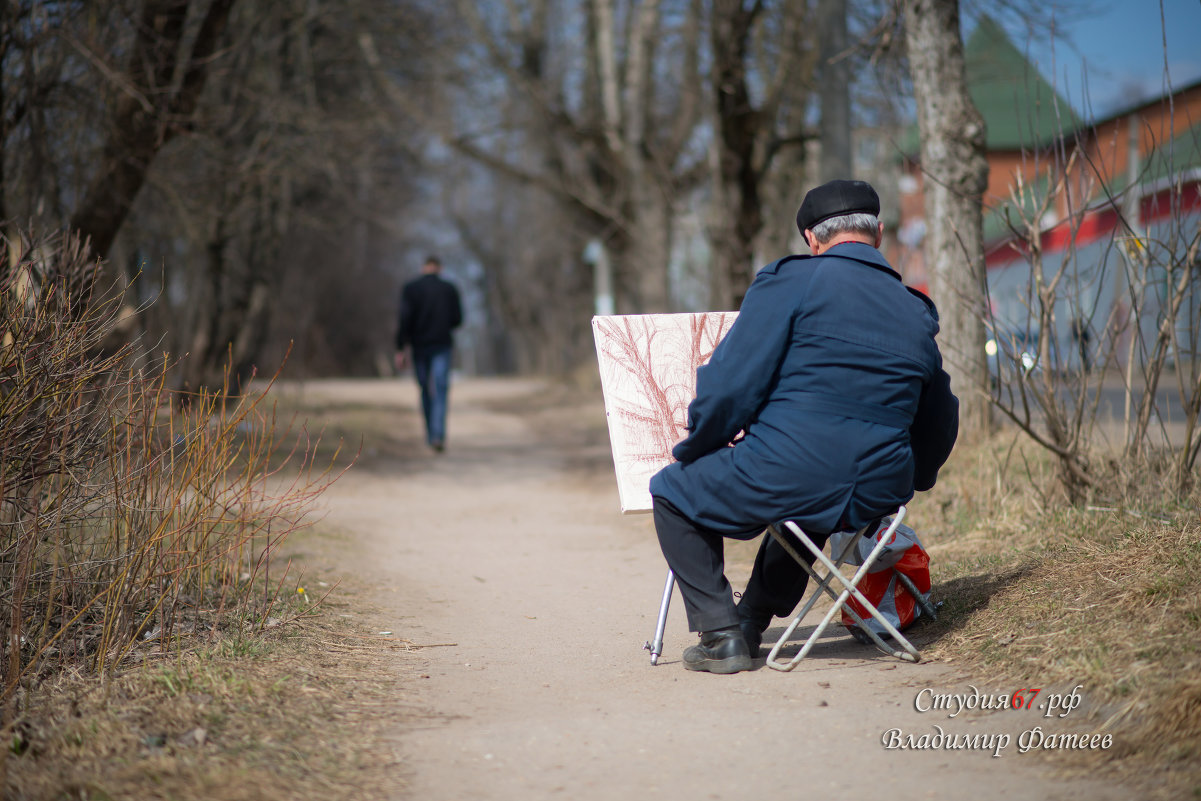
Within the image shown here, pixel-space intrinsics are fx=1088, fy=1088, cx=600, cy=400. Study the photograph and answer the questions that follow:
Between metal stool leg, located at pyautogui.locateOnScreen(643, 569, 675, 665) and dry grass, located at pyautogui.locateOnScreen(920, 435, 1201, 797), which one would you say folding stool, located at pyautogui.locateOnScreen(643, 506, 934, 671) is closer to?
metal stool leg, located at pyautogui.locateOnScreen(643, 569, 675, 665)

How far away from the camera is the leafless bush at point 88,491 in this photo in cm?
390

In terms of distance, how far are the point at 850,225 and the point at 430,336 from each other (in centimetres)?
869

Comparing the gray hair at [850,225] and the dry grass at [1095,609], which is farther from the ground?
the gray hair at [850,225]

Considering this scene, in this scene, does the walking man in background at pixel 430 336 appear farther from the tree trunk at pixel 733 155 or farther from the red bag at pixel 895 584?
the red bag at pixel 895 584

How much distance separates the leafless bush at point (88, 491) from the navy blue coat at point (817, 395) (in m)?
1.56

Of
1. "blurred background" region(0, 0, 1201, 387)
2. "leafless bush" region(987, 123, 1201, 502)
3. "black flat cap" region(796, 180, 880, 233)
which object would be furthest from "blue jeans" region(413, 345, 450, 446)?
"black flat cap" region(796, 180, 880, 233)

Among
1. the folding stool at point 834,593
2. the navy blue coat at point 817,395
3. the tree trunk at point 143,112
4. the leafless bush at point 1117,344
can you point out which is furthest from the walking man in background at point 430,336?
the navy blue coat at point 817,395

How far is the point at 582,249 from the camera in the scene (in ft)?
94.4

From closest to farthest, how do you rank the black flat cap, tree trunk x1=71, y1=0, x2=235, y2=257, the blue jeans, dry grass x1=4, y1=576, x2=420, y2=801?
dry grass x1=4, y1=576, x2=420, y2=801, the black flat cap, tree trunk x1=71, y1=0, x2=235, y2=257, the blue jeans

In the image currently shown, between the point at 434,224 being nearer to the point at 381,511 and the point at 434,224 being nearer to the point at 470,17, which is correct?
the point at 470,17

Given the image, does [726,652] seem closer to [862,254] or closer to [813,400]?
[813,400]

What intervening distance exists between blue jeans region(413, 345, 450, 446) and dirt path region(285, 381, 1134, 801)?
15.6ft

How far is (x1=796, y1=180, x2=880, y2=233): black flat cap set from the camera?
394cm

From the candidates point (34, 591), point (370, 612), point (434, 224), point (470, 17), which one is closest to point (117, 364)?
point (34, 591)
